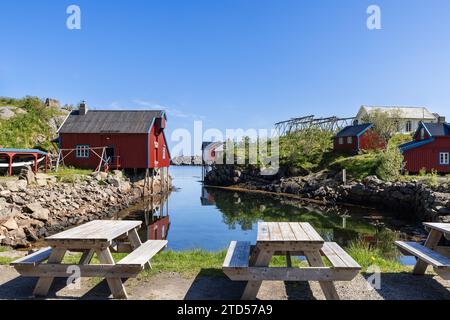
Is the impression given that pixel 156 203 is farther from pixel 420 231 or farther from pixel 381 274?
pixel 381 274

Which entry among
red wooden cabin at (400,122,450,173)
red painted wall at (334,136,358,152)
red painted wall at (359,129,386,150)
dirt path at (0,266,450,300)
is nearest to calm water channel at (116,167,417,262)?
dirt path at (0,266,450,300)

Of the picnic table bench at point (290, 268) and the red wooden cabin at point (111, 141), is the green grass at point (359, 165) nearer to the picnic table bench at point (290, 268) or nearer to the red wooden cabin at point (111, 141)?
the red wooden cabin at point (111, 141)

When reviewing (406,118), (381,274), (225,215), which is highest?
(406,118)

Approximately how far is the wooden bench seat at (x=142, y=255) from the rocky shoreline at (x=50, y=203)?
8.86m

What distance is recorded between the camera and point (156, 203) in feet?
88.6

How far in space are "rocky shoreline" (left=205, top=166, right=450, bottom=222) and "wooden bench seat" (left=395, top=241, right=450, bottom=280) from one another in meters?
13.1

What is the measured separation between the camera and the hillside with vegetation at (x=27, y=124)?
29.6 meters

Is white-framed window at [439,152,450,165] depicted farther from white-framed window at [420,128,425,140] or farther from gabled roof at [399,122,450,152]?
white-framed window at [420,128,425,140]

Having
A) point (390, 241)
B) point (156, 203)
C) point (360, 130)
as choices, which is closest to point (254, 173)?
point (360, 130)

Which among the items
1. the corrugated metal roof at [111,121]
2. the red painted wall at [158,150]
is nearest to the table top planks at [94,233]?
the corrugated metal roof at [111,121]

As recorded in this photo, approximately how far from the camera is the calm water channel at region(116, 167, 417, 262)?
15.4 meters

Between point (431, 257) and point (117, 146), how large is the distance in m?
27.6

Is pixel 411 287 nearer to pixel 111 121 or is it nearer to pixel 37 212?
pixel 37 212
